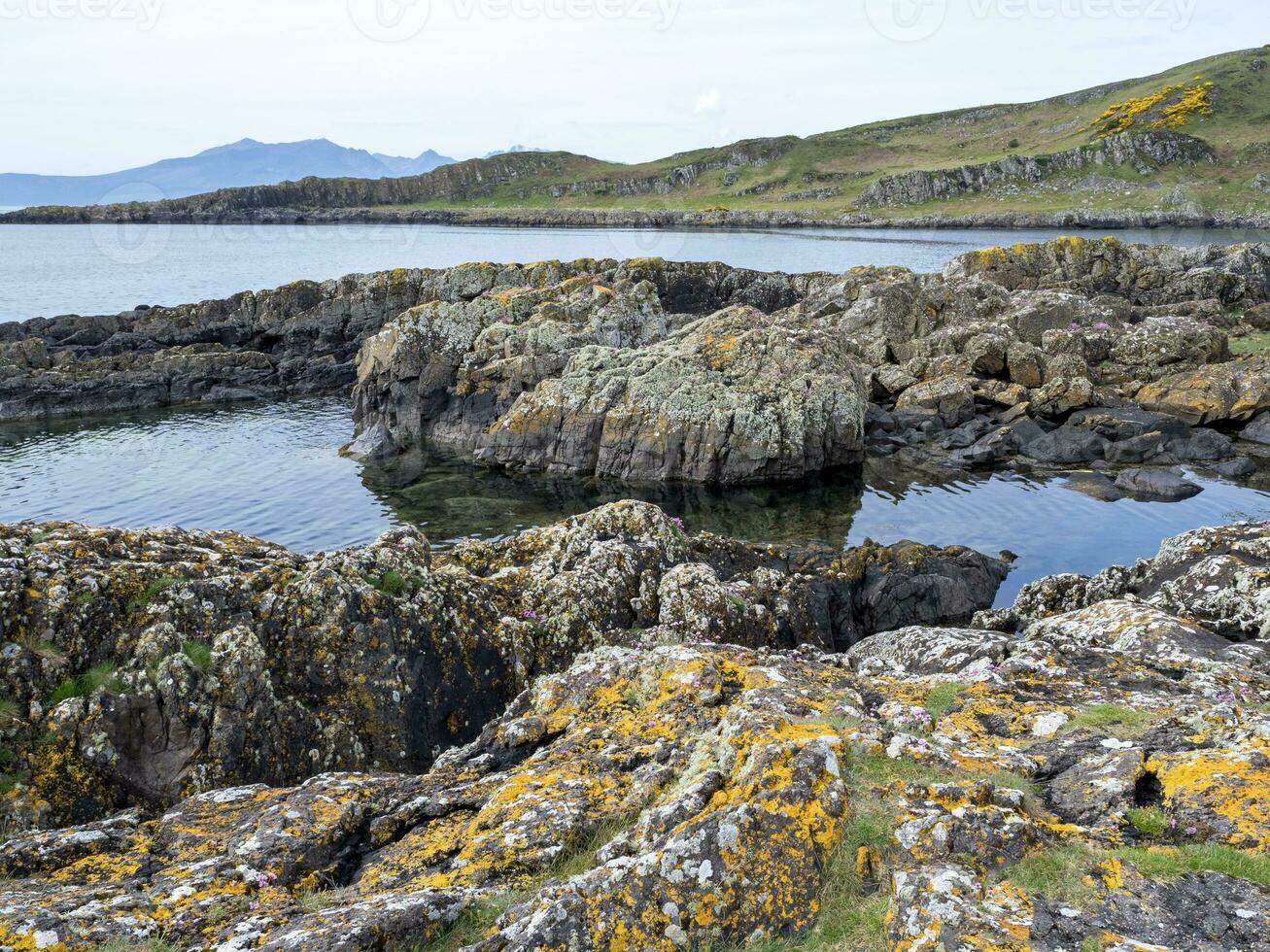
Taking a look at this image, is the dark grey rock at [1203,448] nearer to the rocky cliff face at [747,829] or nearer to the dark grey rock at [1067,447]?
the dark grey rock at [1067,447]

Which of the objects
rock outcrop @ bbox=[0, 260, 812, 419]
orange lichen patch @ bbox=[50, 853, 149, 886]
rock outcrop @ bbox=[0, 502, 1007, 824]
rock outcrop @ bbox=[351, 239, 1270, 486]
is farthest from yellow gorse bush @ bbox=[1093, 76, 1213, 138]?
orange lichen patch @ bbox=[50, 853, 149, 886]

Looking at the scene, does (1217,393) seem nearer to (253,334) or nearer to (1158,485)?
(1158,485)

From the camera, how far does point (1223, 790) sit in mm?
8305

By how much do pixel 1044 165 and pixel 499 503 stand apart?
188 metres

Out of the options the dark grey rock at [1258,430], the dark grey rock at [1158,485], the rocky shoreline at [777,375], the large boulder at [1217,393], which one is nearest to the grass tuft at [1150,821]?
the dark grey rock at [1158,485]

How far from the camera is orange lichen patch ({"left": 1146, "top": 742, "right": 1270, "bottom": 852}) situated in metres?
7.90

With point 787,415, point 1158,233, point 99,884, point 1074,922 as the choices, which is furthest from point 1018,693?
point 1158,233

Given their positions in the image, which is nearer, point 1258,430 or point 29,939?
point 29,939

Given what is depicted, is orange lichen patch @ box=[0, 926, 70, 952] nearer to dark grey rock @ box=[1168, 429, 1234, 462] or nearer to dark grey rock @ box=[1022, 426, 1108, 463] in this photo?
dark grey rock @ box=[1022, 426, 1108, 463]

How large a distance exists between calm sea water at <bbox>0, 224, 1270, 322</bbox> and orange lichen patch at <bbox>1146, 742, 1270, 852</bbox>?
10844 cm

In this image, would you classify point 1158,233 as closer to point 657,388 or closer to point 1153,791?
point 657,388

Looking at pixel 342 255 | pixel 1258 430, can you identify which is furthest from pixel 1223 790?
pixel 342 255

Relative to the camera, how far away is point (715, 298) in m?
82.4

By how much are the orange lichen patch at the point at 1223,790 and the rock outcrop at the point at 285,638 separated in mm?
9556
